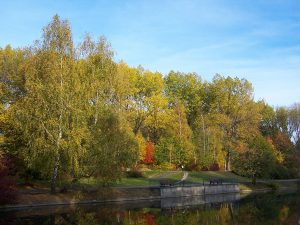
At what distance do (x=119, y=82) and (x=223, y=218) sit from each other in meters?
24.2

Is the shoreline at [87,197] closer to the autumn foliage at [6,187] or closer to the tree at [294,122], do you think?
the autumn foliage at [6,187]

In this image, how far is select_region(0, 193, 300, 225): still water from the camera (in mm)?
29531

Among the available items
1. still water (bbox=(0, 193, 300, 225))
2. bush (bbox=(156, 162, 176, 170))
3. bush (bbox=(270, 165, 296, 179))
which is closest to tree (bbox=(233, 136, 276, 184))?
bush (bbox=(270, 165, 296, 179))

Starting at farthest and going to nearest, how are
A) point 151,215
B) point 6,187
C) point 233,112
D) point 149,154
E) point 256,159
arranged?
point 233,112 → point 149,154 → point 256,159 → point 6,187 → point 151,215

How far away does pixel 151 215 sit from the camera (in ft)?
110

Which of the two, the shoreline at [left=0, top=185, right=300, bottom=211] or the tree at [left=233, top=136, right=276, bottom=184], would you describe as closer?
the shoreline at [left=0, top=185, right=300, bottom=211]

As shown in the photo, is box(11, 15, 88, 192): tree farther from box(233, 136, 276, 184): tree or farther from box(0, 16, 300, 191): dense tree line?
box(233, 136, 276, 184): tree

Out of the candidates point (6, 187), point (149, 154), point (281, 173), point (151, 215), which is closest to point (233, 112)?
point (281, 173)

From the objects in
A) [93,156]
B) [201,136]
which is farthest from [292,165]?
[93,156]

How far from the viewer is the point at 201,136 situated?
75688 millimetres

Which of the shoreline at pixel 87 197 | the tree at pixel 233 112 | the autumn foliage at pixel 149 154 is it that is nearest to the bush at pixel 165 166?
the autumn foliage at pixel 149 154

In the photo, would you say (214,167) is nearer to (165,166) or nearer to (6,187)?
(165,166)

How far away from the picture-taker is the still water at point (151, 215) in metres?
29.5

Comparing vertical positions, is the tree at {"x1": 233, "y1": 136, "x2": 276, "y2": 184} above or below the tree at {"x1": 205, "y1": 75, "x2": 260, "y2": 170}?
below
